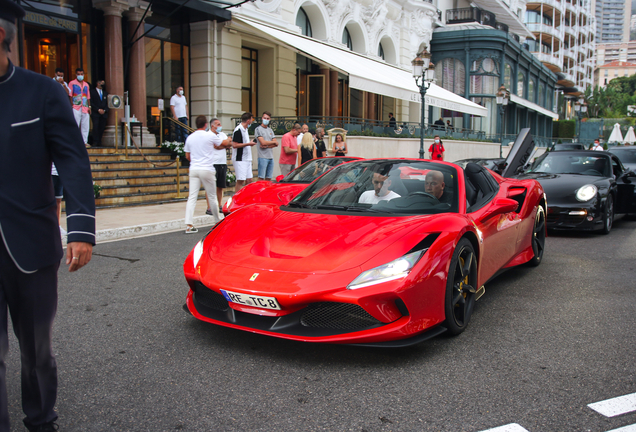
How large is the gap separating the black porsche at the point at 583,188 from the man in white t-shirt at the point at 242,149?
5175mm

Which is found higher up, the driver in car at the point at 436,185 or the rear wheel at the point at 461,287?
the driver in car at the point at 436,185

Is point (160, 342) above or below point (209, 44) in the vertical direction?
below

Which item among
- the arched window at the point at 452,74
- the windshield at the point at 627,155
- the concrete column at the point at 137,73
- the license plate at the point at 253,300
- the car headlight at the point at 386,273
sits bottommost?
the license plate at the point at 253,300

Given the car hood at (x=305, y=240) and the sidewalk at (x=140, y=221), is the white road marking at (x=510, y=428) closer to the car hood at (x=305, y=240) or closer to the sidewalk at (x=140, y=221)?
the car hood at (x=305, y=240)

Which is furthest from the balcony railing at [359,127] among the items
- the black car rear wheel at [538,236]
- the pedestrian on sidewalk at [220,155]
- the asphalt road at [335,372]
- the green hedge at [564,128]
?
the green hedge at [564,128]

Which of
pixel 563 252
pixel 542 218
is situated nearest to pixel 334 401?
pixel 542 218

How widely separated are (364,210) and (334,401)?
174 centimetres

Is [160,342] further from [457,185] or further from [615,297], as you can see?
[615,297]

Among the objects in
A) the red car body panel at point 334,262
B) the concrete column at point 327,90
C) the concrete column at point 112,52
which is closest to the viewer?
the red car body panel at point 334,262

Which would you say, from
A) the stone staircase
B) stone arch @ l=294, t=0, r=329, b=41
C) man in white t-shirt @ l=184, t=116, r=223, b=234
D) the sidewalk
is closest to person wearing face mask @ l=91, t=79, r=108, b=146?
the stone staircase

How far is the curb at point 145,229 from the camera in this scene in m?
7.98

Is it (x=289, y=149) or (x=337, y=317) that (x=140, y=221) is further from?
(x=337, y=317)

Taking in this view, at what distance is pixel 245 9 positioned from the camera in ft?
59.2

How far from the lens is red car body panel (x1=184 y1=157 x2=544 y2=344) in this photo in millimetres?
3225
